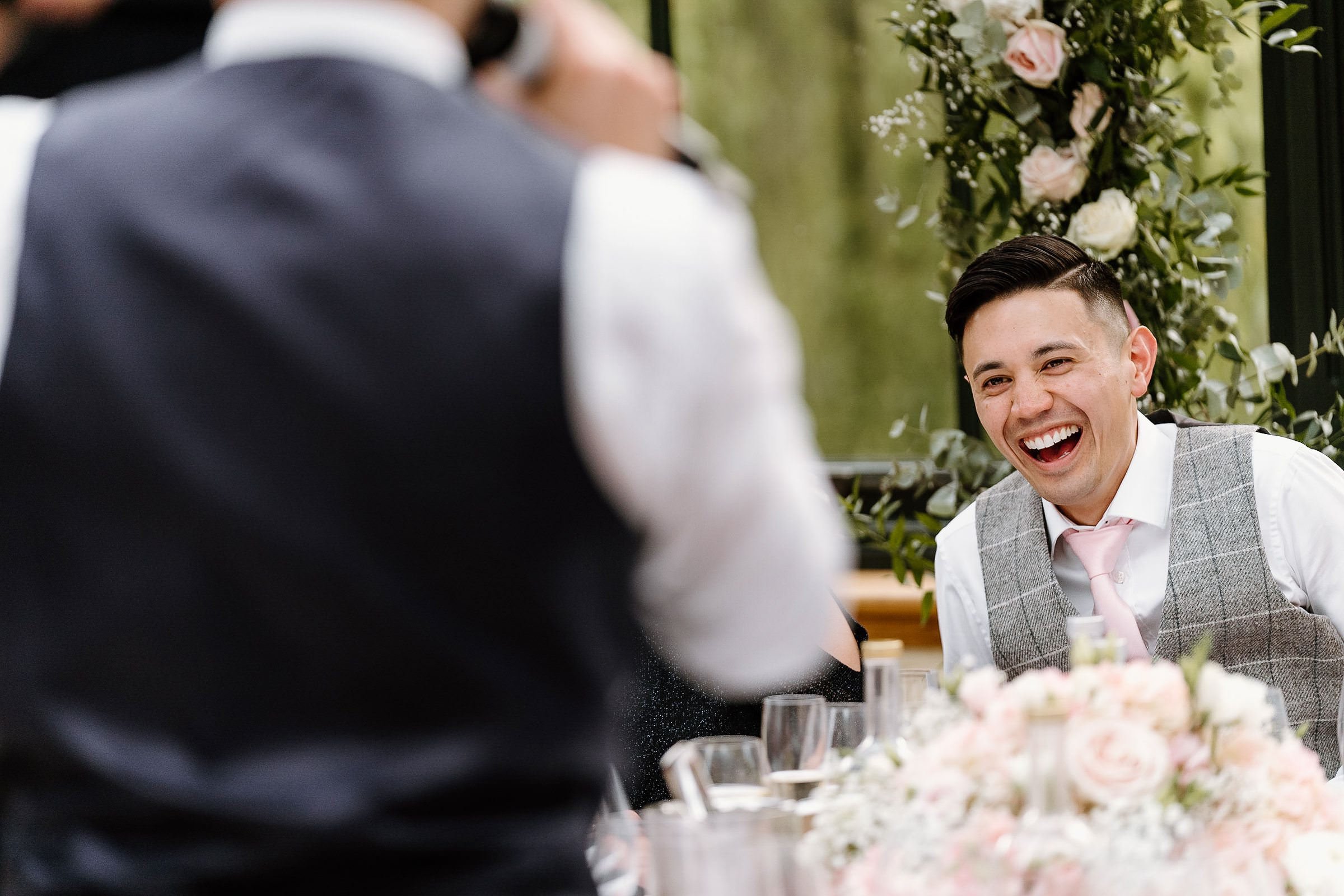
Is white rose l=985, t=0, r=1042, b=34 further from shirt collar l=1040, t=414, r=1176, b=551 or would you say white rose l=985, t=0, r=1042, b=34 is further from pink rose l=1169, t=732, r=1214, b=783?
pink rose l=1169, t=732, r=1214, b=783

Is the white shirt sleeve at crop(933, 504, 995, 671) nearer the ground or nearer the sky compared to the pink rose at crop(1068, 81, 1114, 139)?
nearer the ground

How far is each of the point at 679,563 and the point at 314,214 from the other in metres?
0.29

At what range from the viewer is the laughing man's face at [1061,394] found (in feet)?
8.14

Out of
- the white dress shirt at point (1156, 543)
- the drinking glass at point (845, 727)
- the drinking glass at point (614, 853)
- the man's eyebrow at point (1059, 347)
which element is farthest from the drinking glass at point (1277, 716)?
the man's eyebrow at point (1059, 347)

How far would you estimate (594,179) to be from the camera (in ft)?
2.72

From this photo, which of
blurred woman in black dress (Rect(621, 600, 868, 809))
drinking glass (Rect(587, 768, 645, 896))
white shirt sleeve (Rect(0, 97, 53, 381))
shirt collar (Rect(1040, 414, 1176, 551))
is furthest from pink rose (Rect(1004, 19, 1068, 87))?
white shirt sleeve (Rect(0, 97, 53, 381))

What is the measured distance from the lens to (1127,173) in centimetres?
280

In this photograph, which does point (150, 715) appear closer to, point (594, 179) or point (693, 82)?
point (594, 179)

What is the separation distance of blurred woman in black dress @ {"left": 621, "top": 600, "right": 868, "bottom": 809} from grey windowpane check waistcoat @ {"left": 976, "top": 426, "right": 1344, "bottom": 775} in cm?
38

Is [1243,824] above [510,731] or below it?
below

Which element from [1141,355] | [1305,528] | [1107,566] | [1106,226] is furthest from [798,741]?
[1106,226]

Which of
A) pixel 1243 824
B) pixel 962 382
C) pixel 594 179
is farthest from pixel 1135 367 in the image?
pixel 594 179

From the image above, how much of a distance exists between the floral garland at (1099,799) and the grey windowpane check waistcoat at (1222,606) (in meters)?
1.02

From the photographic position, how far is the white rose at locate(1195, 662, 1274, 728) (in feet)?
4.23
